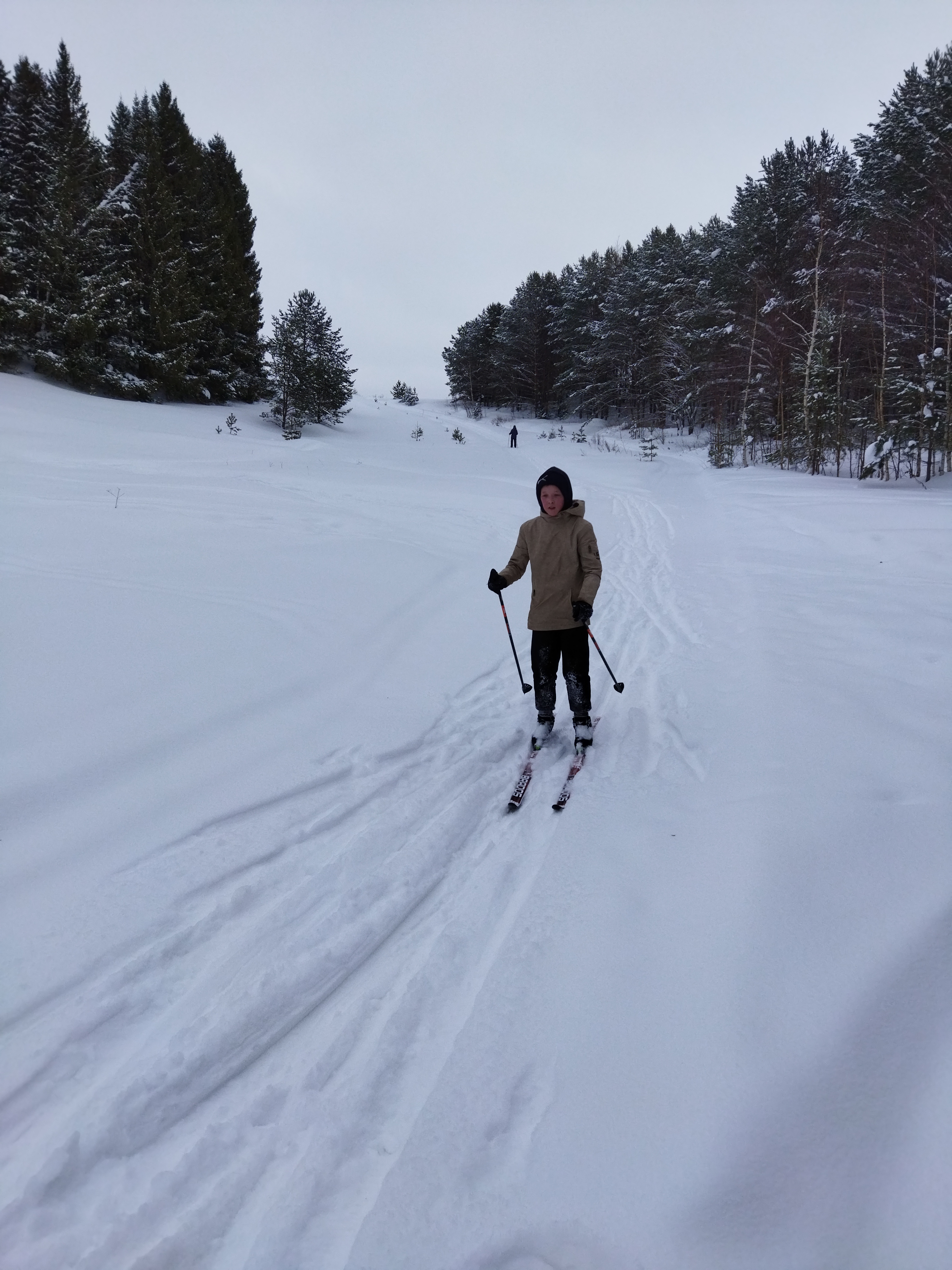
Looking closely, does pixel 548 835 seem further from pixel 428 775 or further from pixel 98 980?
pixel 98 980

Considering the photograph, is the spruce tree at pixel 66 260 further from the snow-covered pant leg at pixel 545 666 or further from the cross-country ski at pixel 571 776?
the cross-country ski at pixel 571 776

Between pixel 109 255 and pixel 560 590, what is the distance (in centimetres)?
2842

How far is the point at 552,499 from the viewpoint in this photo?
393cm

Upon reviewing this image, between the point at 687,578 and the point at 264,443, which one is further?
the point at 264,443

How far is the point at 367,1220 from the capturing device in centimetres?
148

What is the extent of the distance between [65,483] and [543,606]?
30.1 ft

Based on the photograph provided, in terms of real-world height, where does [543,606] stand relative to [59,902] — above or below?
above

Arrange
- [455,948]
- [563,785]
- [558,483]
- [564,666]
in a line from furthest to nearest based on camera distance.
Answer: [564,666] < [558,483] < [563,785] < [455,948]

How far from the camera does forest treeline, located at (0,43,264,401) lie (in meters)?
21.5

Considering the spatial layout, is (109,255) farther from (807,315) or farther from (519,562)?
(519,562)

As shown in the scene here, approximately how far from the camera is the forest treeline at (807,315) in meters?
15.1

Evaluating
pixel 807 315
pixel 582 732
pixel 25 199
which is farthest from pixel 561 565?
pixel 25 199

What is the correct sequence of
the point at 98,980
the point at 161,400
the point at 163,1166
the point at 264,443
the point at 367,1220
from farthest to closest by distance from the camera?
the point at 161,400
the point at 264,443
the point at 98,980
the point at 163,1166
the point at 367,1220

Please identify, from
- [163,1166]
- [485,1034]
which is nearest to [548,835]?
[485,1034]
